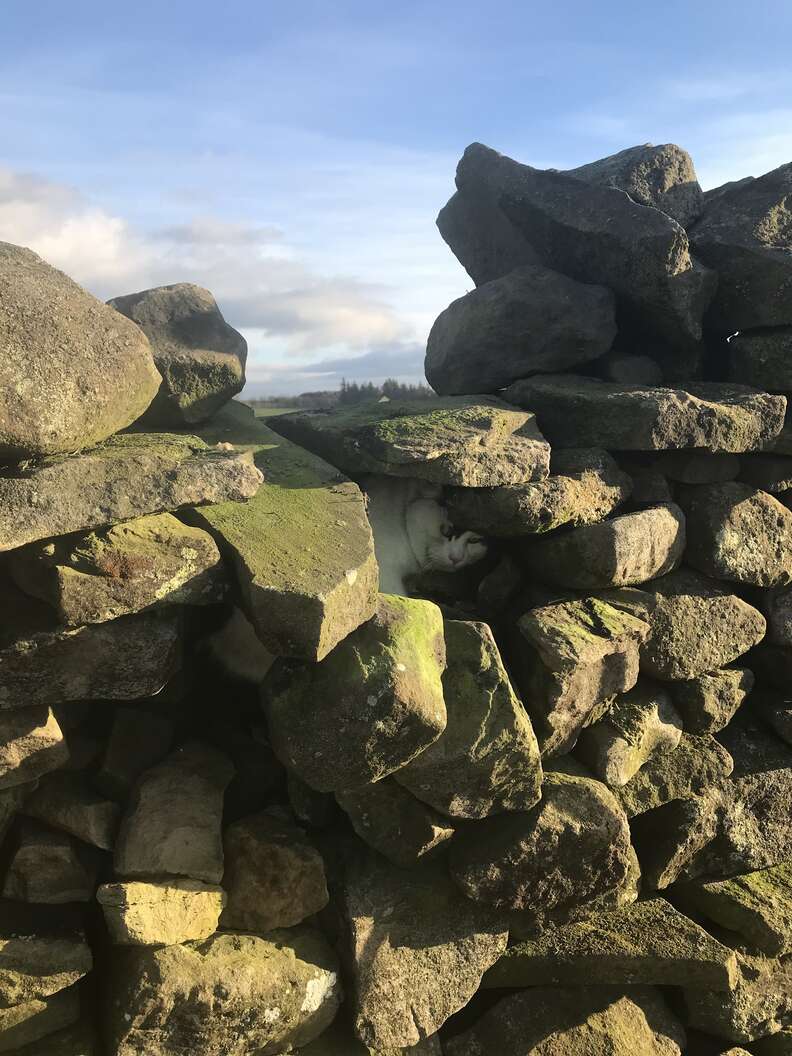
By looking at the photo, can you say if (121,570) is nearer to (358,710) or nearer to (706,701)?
(358,710)

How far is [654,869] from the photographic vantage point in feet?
14.8

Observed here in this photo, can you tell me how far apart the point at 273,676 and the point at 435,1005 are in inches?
68.9

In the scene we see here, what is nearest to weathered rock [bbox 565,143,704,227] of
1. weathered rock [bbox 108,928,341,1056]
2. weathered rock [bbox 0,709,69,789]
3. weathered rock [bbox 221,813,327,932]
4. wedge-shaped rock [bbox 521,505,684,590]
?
wedge-shaped rock [bbox 521,505,684,590]

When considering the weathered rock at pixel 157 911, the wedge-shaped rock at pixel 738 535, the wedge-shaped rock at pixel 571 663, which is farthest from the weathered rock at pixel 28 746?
the wedge-shaped rock at pixel 738 535

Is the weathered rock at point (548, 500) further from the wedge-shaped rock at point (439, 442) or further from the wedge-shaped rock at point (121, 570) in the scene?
the wedge-shaped rock at point (121, 570)

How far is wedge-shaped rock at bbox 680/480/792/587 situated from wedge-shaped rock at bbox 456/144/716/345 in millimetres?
1158

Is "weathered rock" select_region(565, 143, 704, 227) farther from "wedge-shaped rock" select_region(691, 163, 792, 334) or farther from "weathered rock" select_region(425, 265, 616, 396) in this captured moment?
"weathered rock" select_region(425, 265, 616, 396)

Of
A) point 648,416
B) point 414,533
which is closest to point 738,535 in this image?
point 648,416

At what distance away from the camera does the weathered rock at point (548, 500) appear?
4.45 m

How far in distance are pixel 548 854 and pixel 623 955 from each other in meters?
0.77

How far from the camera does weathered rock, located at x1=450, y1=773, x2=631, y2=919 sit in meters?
3.94

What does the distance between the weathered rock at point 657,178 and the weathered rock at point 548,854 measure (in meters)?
4.23

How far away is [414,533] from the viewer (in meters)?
4.62

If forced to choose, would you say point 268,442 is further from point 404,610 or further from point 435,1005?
point 435,1005
